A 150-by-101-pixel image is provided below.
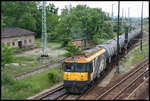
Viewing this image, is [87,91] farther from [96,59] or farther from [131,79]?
[131,79]

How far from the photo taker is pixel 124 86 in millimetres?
17703

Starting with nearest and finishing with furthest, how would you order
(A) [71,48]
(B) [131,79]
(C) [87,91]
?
(C) [87,91], (B) [131,79], (A) [71,48]

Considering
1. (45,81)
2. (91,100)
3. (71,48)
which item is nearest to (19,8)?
(71,48)

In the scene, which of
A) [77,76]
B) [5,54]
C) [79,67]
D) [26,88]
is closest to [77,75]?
[77,76]

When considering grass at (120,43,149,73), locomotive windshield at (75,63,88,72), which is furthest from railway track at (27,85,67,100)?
grass at (120,43,149,73)

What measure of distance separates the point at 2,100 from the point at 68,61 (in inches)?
199

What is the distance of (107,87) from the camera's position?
1748 cm

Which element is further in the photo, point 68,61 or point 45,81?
point 45,81

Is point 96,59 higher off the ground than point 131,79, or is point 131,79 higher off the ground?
point 96,59

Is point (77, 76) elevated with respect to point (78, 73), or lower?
lower

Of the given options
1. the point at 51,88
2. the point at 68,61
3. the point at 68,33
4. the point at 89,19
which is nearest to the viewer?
the point at 68,61

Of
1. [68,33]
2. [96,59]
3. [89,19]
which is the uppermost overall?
[89,19]

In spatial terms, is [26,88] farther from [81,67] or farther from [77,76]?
[81,67]

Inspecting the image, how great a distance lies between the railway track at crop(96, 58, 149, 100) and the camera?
50.1 feet
